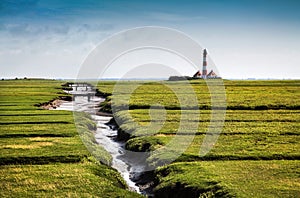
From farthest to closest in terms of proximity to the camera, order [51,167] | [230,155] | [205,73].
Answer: [205,73] → [230,155] → [51,167]

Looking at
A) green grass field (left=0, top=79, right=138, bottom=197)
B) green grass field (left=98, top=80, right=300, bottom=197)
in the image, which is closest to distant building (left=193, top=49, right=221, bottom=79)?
green grass field (left=98, top=80, right=300, bottom=197)

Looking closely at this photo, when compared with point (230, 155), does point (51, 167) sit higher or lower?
lower

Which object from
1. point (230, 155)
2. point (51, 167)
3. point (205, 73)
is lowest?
point (51, 167)

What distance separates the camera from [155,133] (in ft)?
115

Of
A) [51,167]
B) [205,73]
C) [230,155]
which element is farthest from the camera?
[205,73]

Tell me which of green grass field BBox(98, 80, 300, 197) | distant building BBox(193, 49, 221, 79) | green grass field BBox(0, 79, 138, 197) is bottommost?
green grass field BBox(0, 79, 138, 197)

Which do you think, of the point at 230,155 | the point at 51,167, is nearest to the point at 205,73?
the point at 230,155

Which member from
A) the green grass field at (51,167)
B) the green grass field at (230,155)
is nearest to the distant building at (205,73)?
the green grass field at (230,155)

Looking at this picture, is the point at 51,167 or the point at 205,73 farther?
the point at 205,73

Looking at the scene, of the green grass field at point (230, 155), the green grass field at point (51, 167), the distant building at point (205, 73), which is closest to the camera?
the green grass field at point (230, 155)

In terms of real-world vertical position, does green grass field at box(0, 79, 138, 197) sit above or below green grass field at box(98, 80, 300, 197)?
below

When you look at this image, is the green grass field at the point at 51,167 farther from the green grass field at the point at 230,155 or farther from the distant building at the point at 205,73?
the distant building at the point at 205,73

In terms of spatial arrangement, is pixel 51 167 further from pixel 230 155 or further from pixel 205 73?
pixel 205 73

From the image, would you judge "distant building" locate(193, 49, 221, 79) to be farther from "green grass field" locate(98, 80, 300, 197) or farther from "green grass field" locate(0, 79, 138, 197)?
"green grass field" locate(0, 79, 138, 197)
